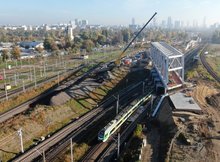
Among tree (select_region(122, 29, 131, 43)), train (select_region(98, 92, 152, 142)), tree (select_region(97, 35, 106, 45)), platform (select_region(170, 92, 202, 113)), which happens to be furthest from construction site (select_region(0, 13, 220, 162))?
tree (select_region(122, 29, 131, 43))

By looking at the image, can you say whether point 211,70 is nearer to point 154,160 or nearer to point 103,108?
point 103,108

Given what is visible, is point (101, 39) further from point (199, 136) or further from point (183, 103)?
point (199, 136)

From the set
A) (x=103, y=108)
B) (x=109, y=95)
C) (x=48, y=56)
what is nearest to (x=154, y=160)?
(x=103, y=108)

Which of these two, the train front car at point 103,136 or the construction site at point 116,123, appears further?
the train front car at point 103,136

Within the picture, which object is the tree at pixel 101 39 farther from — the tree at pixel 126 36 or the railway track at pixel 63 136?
the railway track at pixel 63 136

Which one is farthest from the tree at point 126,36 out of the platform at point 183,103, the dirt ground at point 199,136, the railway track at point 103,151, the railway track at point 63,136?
the railway track at point 103,151

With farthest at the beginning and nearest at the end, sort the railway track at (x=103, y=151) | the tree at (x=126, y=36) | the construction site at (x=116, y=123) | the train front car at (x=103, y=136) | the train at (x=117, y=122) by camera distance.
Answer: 1. the tree at (x=126, y=36)
2. the train at (x=117, y=122)
3. the train front car at (x=103, y=136)
4. the construction site at (x=116, y=123)
5. the railway track at (x=103, y=151)

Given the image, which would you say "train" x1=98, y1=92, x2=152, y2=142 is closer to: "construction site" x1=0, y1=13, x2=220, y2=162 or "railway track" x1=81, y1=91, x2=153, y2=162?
"construction site" x1=0, y1=13, x2=220, y2=162

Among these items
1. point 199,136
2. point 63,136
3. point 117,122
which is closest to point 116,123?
point 117,122
